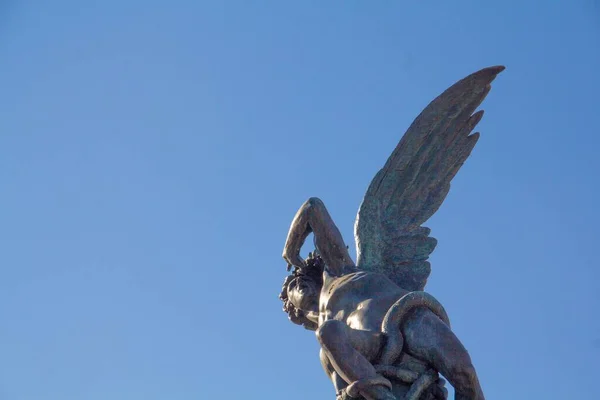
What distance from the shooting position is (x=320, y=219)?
1105 centimetres

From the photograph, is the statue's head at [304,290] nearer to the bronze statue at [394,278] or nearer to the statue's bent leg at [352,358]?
the bronze statue at [394,278]

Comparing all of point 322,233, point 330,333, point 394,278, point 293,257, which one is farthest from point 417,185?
point 330,333

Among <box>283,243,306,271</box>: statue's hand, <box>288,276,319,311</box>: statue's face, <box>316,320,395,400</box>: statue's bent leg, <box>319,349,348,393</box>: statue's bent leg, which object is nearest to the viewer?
<box>316,320,395,400</box>: statue's bent leg

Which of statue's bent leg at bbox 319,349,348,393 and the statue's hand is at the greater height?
the statue's hand

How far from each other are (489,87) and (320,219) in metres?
1.99

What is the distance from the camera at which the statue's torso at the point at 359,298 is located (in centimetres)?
1013

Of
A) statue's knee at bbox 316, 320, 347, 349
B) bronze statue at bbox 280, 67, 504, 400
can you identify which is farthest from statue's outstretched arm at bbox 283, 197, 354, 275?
statue's knee at bbox 316, 320, 347, 349

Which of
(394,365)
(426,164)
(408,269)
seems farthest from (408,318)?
(426,164)

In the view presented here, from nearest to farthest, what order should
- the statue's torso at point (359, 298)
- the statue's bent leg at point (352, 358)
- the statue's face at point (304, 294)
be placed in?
the statue's bent leg at point (352, 358), the statue's torso at point (359, 298), the statue's face at point (304, 294)

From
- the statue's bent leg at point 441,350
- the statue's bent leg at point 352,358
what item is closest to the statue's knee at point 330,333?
the statue's bent leg at point 352,358

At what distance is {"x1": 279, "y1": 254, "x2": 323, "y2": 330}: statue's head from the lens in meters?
11.2

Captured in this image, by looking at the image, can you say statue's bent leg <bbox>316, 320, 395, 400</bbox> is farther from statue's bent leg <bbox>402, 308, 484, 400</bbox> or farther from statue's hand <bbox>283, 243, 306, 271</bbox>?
statue's hand <bbox>283, 243, 306, 271</bbox>

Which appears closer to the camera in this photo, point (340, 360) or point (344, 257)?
point (340, 360)

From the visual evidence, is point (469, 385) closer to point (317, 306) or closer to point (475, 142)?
point (317, 306)
